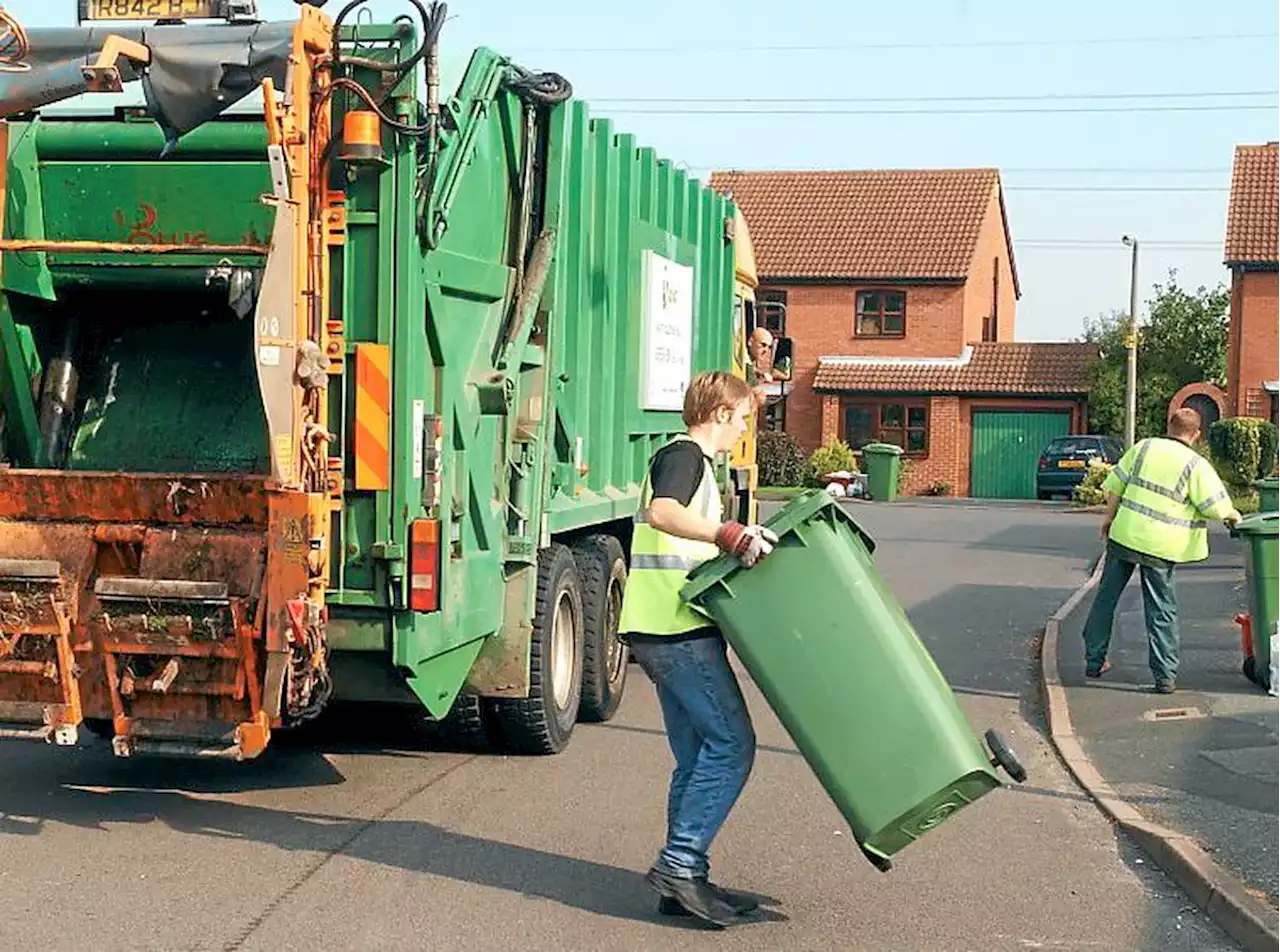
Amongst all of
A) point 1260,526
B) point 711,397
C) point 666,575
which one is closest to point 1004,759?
point 666,575

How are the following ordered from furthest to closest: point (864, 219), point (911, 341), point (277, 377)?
1. point (864, 219)
2. point (911, 341)
3. point (277, 377)

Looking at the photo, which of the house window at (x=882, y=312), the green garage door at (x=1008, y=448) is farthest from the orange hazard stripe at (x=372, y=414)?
the house window at (x=882, y=312)

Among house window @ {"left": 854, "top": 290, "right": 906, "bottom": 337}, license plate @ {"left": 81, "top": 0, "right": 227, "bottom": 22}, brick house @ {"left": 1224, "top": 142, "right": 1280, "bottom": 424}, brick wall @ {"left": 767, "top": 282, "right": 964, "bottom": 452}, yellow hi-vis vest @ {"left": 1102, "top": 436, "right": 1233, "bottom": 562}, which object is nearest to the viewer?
license plate @ {"left": 81, "top": 0, "right": 227, "bottom": 22}

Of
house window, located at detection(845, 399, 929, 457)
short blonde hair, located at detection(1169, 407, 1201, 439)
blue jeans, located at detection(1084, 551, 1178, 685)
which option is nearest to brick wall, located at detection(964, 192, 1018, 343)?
house window, located at detection(845, 399, 929, 457)

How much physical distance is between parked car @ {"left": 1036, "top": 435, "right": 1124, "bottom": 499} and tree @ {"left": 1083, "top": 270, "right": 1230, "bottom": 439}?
423 cm

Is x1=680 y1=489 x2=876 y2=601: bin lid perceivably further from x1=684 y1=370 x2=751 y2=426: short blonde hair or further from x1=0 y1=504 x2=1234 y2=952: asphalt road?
x1=0 y1=504 x2=1234 y2=952: asphalt road

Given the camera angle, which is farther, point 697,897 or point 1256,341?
point 1256,341

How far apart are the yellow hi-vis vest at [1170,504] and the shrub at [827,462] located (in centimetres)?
2705

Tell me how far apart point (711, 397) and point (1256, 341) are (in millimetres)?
34655

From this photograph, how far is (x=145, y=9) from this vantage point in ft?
23.1

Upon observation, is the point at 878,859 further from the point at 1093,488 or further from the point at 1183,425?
the point at 1093,488

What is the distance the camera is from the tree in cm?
4081

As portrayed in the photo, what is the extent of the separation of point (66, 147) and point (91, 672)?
2060mm

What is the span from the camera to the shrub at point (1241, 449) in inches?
1308
